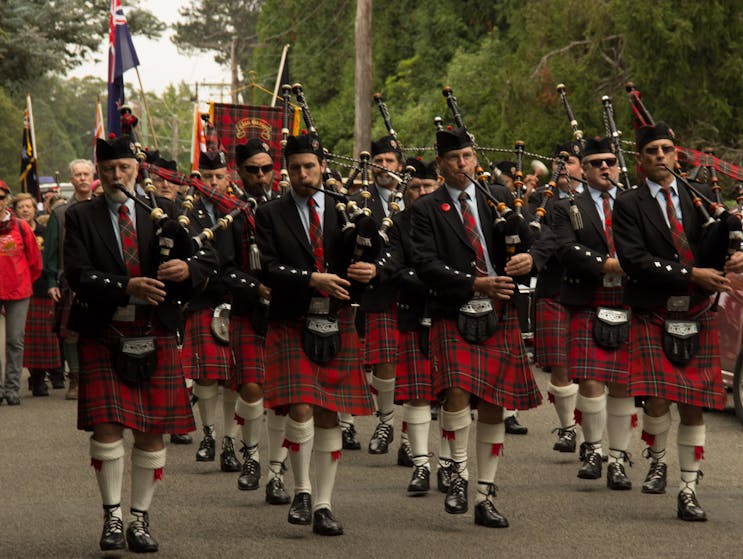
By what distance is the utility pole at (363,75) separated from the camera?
22641 millimetres

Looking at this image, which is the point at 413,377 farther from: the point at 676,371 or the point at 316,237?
the point at 676,371

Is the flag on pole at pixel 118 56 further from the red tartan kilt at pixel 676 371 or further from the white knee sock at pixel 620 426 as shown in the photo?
the red tartan kilt at pixel 676 371

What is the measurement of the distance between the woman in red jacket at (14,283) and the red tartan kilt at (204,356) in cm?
386

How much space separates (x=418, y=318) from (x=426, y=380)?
0.47 meters

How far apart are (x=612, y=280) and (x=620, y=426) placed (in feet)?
3.10

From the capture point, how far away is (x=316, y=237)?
779 centimetres

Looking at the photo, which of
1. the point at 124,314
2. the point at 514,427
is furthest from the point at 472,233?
the point at 514,427

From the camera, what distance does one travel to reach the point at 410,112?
29203 millimetres

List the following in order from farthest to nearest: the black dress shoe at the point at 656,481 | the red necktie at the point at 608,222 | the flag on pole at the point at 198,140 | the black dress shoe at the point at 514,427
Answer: the flag on pole at the point at 198,140 → the black dress shoe at the point at 514,427 → the red necktie at the point at 608,222 → the black dress shoe at the point at 656,481

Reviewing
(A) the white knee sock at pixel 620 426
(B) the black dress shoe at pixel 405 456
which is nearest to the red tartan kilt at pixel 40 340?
(B) the black dress shoe at pixel 405 456

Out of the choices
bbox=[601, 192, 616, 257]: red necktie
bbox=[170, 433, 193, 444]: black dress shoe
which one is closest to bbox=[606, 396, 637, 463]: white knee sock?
bbox=[601, 192, 616, 257]: red necktie

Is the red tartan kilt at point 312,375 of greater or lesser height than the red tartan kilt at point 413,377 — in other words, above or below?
above

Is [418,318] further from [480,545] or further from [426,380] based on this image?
[480,545]

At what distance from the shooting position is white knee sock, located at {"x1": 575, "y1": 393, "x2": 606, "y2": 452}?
929 cm
